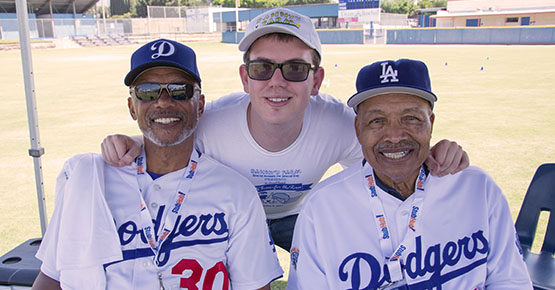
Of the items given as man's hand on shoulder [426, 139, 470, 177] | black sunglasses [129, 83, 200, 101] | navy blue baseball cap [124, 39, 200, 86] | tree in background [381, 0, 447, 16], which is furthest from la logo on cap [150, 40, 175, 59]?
tree in background [381, 0, 447, 16]

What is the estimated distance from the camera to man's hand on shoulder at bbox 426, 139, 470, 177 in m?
2.47

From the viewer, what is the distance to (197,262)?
261cm

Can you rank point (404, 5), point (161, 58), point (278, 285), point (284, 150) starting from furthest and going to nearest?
point (404, 5) → point (278, 285) → point (284, 150) → point (161, 58)

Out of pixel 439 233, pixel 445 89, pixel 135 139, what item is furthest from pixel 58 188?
pixel 445 89

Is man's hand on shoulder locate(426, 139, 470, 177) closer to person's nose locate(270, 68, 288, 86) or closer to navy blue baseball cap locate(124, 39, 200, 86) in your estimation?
person's nose locate(270, 68, 288, 86)

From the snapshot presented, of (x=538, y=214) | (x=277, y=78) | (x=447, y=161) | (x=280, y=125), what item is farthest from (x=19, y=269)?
(x=538, y=214)

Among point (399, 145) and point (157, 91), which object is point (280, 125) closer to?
point (157, 91)

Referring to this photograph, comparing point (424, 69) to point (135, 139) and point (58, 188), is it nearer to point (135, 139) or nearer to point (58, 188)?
point (135, 139)

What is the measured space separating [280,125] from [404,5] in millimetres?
105294

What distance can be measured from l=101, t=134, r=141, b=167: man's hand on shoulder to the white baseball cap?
42.8 inches

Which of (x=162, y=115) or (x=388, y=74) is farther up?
(x=388, y=74)

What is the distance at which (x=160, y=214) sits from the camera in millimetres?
2666

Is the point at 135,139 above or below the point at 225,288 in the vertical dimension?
above

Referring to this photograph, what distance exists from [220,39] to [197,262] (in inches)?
2724
